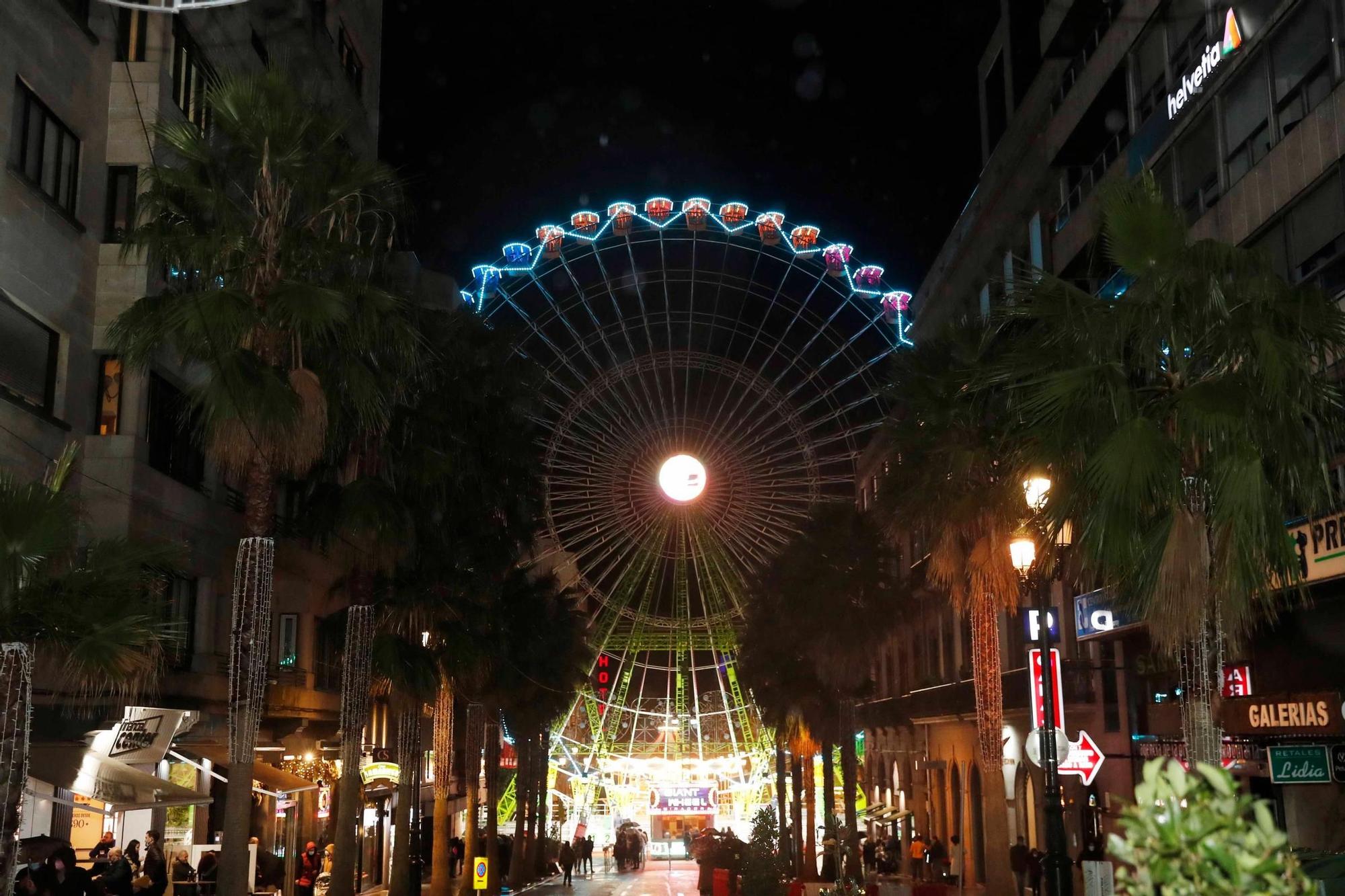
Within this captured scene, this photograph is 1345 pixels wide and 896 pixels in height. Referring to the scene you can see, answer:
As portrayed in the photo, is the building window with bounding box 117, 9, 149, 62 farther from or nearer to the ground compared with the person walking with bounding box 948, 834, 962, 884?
farther from the ground

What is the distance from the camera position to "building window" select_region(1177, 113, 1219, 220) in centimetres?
2536

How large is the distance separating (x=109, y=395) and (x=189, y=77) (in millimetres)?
7124

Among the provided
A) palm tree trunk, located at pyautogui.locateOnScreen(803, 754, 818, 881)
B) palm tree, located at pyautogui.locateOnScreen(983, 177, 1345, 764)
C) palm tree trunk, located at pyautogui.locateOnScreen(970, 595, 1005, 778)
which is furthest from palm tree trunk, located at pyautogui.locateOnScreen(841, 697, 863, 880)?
palm tree, located at pyautogui.locateOnScreen(983, 177, 1345, 764)

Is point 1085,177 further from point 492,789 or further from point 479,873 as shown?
point 492,789

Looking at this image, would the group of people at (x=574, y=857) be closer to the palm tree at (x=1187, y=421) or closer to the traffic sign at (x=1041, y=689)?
the traffic sign at (x=1041, y=689)

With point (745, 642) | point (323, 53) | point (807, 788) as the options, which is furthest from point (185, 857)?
point (807, 788)

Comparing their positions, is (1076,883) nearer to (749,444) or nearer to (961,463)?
(961,463)

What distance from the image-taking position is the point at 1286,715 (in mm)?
21062

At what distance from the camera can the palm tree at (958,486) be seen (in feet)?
81.4

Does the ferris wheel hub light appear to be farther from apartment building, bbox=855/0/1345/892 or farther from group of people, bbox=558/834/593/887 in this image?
group of people, bbox=558/834/593/887

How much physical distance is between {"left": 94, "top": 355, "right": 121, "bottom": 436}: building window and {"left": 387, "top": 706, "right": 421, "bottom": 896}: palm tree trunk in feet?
27.2

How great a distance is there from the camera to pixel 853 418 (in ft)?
193

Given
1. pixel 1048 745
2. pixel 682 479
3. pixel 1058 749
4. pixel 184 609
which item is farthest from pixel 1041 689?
pixel 682 479

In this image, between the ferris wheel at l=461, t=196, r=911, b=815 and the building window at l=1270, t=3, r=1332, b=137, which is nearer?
the building window at l=1270, t=3, r=1332, b=137
